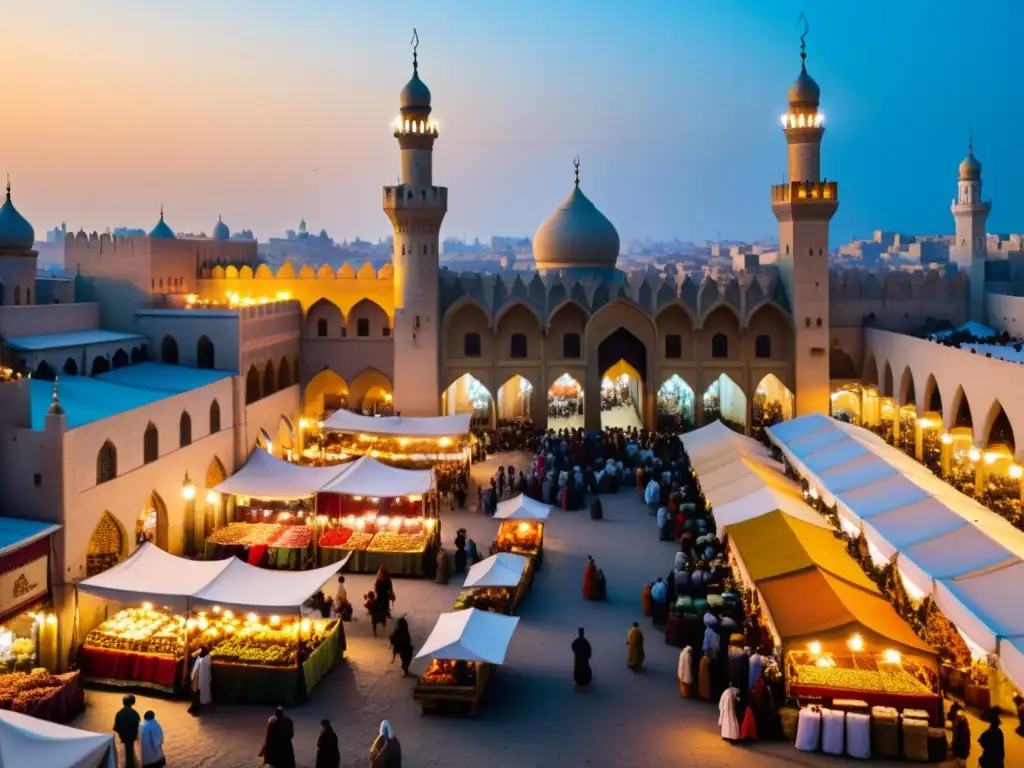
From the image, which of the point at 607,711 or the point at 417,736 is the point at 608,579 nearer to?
the point at 607,711

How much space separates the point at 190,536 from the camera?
1836 cm

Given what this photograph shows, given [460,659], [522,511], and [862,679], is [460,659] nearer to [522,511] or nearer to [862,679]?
[862,679]

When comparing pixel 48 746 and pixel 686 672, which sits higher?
pixel 48 746

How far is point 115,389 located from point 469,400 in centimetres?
1805

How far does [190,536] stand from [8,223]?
883 cm

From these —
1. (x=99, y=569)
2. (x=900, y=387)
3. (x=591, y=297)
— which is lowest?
(x=99, y=569)

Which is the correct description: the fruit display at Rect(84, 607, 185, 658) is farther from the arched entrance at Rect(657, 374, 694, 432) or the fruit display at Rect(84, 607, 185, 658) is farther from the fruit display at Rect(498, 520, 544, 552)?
the arched entrance at Rect(657, 374, 694, 432)

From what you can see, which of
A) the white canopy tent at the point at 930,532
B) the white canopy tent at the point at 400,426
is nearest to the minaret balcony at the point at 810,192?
the white canopy tent at the point at 930,532

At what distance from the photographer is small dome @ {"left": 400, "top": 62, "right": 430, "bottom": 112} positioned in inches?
1155

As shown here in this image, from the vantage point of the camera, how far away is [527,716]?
38.5 feet

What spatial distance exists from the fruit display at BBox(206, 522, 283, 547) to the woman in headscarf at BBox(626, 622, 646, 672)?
24.5ft

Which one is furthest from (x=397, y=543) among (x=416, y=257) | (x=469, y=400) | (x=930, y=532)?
(x=469, y=400)

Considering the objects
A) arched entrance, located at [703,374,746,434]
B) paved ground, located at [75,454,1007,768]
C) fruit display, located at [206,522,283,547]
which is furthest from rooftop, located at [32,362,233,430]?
arched entrance, located at [703,374,746,434]

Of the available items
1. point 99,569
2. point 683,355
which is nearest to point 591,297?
point 683,355
